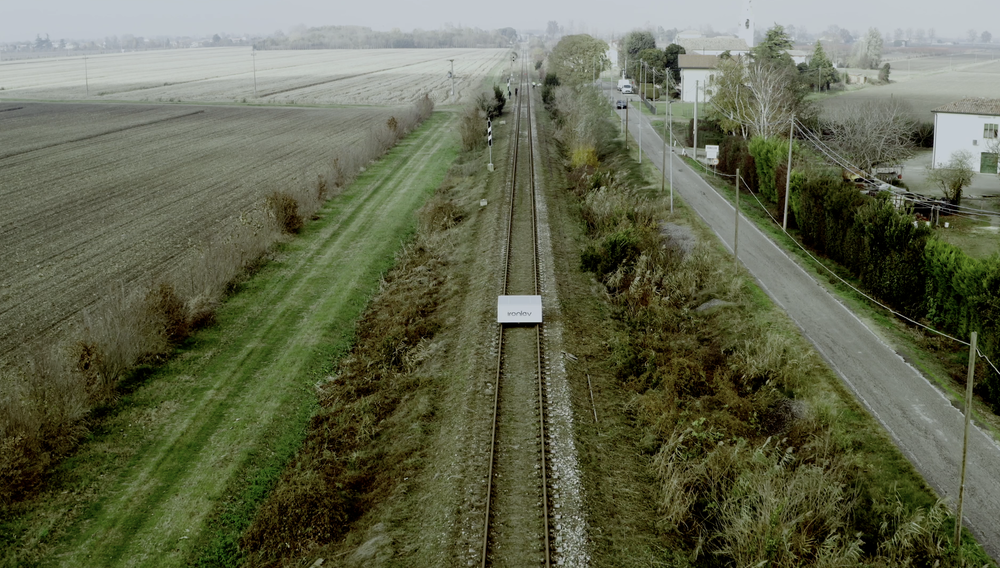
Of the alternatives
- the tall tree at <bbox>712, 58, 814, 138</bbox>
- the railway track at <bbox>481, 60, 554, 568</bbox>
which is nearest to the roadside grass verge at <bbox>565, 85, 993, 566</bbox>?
the railway track at <bbox>481, 60, 554, 568</bbox>

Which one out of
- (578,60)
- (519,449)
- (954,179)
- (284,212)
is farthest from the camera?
(578,60)

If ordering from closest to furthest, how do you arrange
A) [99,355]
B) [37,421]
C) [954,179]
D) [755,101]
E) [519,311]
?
[37,421] < [99,355] < [519,311] < [954,179] < [755,101]

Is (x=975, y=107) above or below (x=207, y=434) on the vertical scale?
above

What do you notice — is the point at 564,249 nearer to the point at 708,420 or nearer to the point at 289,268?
the point at 289,268

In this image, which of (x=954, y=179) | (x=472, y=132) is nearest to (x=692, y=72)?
(x=472, y=132)

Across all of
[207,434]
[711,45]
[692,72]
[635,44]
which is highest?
[635,44]

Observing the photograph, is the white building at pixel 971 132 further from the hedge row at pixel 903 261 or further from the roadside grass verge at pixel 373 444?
the roadside grass verge at pixel 373 444

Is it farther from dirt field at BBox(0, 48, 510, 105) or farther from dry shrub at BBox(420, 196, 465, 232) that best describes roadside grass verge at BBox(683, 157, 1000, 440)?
dirt field at BBox(0, 48, 510, 105)

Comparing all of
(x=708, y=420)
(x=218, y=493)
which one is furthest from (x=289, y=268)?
(x=708, y=420)

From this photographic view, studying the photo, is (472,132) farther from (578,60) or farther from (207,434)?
(207,434)
